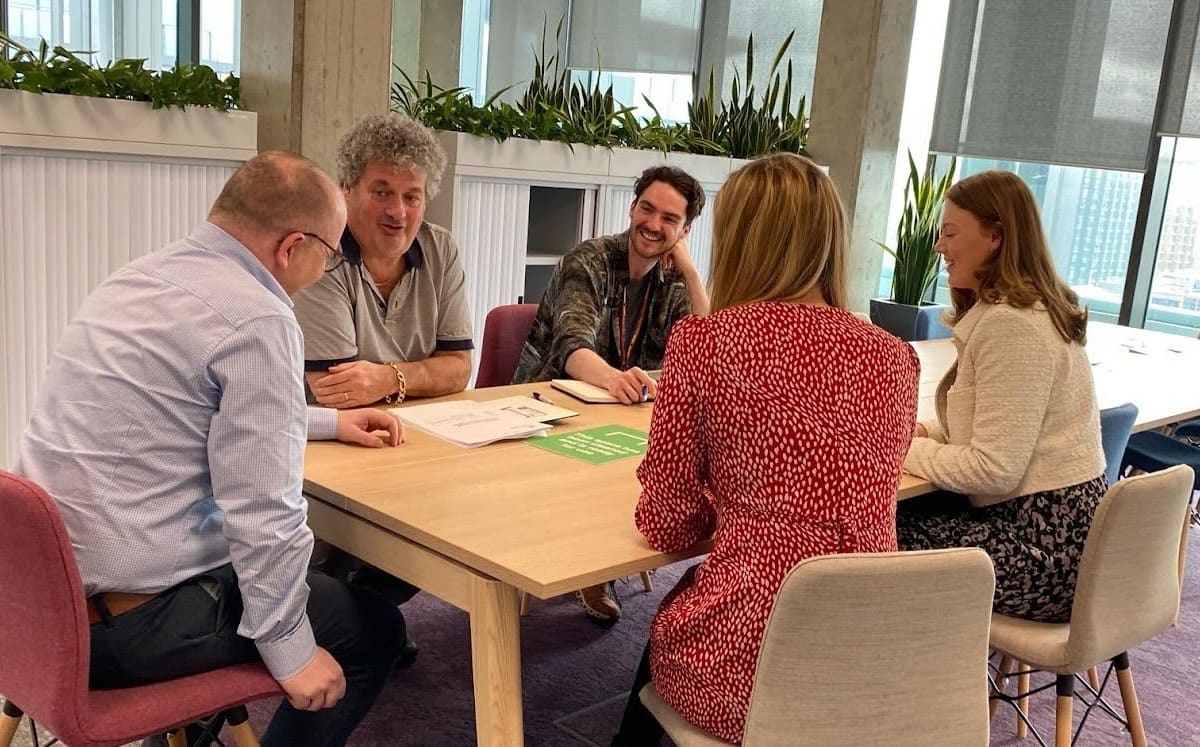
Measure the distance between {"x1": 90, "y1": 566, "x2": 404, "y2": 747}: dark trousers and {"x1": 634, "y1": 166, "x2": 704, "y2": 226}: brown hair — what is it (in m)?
1.59

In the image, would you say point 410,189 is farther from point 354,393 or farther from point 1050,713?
point 1050,713

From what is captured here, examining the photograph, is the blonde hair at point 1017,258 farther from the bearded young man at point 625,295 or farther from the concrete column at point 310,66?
the concrete column at point 310,66

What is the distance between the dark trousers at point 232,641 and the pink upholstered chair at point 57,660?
36 millimetres

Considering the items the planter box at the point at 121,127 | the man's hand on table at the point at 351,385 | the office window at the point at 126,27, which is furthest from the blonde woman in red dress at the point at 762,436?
the office window at the point at 126,27

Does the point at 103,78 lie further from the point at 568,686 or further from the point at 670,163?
the point at 670,163

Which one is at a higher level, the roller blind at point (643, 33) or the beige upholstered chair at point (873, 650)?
the roller blind at point (643, 33)

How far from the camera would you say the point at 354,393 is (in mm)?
2385

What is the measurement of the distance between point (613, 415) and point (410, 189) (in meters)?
0.71

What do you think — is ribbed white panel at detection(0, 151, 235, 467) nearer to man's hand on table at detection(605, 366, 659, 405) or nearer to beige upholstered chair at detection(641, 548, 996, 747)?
man's hand on table at detection(605, 366, 659, 405)

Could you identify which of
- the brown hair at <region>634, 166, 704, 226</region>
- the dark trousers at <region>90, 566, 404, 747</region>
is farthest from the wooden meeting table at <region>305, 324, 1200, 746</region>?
the brown hair at <region>634, 166, 704, 226</region>

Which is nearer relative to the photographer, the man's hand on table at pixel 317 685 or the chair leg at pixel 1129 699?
the man's hand on table at pixel 317 685

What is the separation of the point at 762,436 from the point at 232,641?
857mm

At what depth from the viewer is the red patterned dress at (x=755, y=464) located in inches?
64.4

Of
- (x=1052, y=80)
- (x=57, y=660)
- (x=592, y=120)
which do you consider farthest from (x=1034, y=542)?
(x=1052, y=80)
